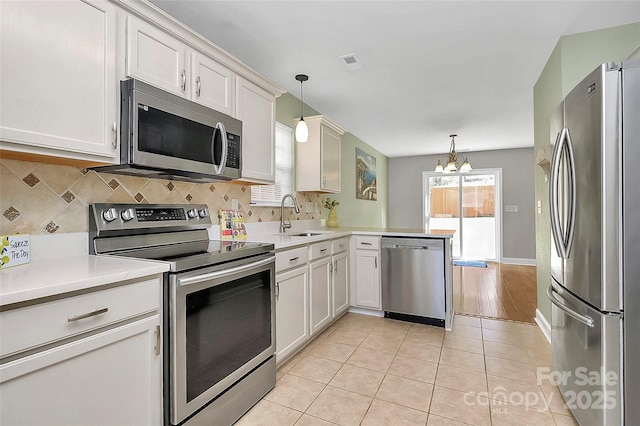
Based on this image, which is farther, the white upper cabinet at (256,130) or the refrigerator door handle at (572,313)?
the white upper cabinet at (256,130)

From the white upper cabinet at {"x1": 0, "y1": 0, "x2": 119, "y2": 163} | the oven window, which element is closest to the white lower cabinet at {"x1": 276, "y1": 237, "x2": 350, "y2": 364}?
the oven window

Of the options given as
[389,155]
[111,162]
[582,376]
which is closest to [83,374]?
[111,162]

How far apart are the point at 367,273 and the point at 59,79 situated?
9.08 ft

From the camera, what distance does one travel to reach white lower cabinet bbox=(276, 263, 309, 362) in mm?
2146

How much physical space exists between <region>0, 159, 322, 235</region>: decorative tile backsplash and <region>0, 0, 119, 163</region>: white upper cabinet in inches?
10.9

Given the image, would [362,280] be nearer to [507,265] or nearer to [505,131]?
[505,131]

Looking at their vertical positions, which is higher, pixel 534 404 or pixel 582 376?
pixel 582 376

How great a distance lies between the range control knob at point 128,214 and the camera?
172 cm

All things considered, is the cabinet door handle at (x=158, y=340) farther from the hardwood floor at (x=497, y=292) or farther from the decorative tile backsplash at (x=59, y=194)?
the hardwood floor at (x=497, y=292)

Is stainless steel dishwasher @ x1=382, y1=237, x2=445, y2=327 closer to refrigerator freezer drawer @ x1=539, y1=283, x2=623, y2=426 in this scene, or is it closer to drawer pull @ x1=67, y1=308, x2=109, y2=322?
refrigerator freezer drawer @ x1=539, y1=283, x2=623, y2=426

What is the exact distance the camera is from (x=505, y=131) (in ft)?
17.2

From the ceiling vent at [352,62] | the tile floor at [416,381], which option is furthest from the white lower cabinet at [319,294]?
the ceiling vent at [352,62]

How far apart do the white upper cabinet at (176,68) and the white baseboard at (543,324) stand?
121 inches

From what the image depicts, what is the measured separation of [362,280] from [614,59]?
2.66 metres
